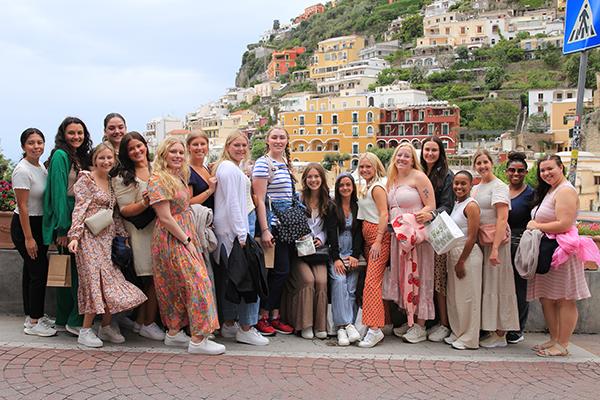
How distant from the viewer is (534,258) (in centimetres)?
430

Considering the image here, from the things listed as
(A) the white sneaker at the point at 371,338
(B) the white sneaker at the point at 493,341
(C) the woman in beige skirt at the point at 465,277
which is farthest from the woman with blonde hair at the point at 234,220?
(B) the white sneaker at the point at 493,341

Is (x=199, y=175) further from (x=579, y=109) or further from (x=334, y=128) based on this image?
(x=334, y=128)

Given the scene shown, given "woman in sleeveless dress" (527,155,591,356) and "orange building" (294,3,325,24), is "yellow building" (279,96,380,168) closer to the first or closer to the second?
"woman in sleeveless dress" (527,155,591,356)

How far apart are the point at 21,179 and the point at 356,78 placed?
73.3 meters

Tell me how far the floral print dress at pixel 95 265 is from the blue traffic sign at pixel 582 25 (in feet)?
13.8

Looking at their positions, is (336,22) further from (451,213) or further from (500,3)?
(451,213)

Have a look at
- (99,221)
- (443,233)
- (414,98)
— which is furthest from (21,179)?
(414,98)

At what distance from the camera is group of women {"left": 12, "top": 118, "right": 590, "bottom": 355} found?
4094 millimetres

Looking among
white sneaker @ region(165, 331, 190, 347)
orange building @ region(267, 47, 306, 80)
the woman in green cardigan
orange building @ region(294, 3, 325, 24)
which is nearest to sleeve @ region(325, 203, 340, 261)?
white sneaker @ region(165, 331, 190, 347)

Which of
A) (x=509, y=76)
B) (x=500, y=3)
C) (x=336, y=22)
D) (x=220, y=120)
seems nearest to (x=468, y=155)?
(x=509, y=76)

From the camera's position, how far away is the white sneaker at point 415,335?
456cm

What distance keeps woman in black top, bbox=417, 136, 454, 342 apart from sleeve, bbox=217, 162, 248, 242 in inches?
63.4

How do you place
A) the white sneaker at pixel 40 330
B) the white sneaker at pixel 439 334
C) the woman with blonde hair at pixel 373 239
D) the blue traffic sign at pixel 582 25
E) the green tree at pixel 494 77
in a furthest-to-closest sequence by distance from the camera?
1. the green tree at pixel 494 77
2. the blue traffic sign at pixel 582 25
3. the white sneaker at pixel 439 334
4. the woman with blonde hair at pixel 373 239
5. the white sneaker at pixel 40 330

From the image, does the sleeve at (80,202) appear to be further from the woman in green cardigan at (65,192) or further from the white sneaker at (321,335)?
the white sneaker at (321,335)
